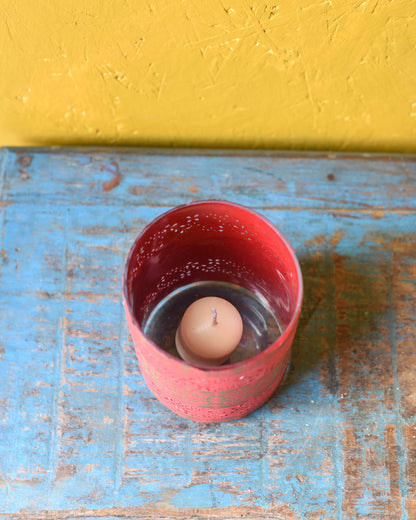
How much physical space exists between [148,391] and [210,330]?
4.7 inches

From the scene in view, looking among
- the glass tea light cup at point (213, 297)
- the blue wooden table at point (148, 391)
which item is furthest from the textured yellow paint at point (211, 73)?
the glass tea light cup at point (213, 297)

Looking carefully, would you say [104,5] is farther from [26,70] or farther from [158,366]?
[158,366]

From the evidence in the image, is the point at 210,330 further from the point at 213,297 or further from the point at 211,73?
the point at 211,73

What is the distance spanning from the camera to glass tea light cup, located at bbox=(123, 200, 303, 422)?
417 mm

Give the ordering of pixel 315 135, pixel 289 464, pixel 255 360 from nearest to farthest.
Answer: pixel 255 360, pixel 289 464, pixel 315 135

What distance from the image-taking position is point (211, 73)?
0.57m

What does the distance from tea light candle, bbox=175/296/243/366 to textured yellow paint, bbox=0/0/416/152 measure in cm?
25

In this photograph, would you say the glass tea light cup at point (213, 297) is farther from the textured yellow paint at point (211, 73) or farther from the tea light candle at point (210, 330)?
the textured yellow paint at point (211, 73)

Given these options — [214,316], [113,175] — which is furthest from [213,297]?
[113,175]

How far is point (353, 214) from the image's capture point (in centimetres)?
62

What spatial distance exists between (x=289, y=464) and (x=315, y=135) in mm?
402

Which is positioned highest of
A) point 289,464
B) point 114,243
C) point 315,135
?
Result: point 315,135

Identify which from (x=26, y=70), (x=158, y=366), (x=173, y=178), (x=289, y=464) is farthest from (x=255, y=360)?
(x=26, y=70)

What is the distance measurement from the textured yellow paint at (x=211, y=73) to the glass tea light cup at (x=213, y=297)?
0.19 m
